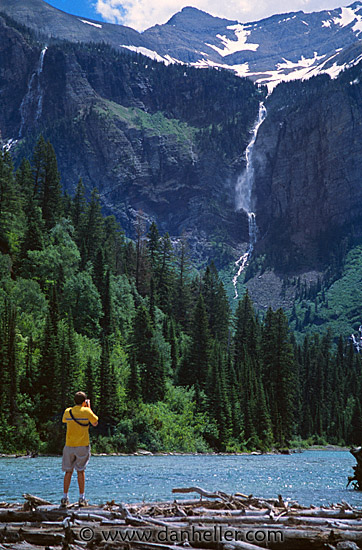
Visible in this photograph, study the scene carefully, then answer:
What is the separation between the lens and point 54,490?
29938 millimetres

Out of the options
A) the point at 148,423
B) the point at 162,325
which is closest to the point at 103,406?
the point at 148,423

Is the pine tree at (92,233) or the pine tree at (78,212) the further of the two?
the pine tree at (78,212)

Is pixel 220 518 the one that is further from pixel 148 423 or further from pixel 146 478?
pixel 148 423

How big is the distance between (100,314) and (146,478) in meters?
50.2

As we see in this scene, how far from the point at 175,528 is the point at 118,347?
70291 millimetres

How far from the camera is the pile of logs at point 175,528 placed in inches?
571

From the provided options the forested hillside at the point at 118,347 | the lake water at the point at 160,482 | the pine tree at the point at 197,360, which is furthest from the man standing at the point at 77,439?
the pine tree at the point at 197,360

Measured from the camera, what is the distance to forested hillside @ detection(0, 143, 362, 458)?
64.6m

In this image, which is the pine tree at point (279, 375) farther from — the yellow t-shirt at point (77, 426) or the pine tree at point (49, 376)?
the yellow t-shirt at point (77, 426)

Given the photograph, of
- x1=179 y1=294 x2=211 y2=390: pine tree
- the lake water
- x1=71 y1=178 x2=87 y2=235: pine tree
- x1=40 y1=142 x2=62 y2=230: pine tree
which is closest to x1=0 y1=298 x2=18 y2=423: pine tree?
the lake water

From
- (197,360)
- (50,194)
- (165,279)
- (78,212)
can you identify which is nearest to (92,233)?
(78,212)

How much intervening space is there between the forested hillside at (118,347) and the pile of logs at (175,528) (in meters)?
43.5

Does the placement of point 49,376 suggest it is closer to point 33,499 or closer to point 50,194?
point 50,194

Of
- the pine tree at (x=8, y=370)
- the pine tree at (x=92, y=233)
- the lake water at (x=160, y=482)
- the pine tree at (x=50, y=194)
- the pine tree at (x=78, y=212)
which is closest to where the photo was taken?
the lake water at (x=160, y=482)
